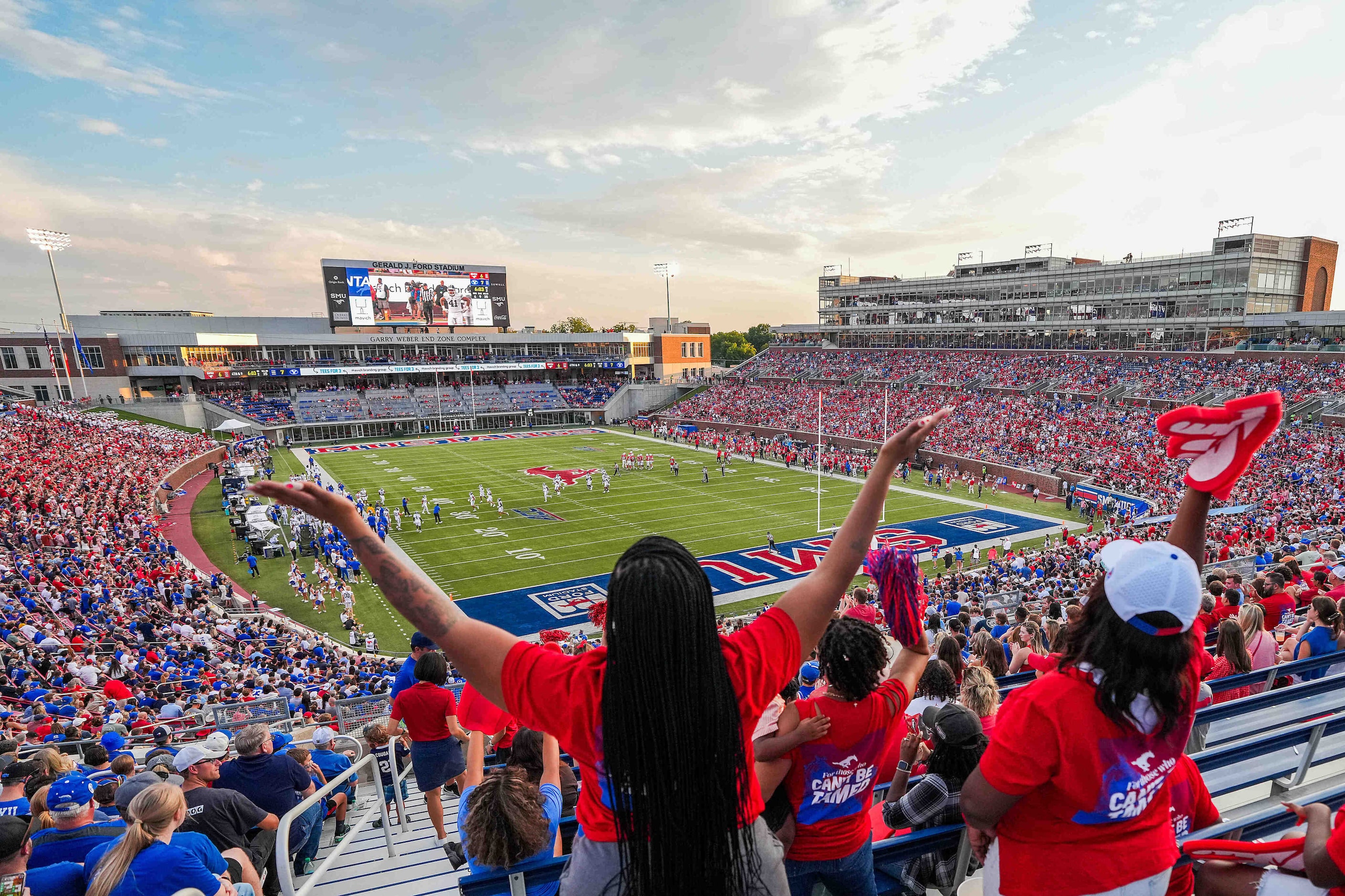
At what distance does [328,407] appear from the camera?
59.6 m

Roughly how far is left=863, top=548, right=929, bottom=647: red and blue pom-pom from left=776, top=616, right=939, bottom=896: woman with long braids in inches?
8.7

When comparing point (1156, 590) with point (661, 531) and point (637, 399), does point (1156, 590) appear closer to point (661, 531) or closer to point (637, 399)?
point (661, 531)

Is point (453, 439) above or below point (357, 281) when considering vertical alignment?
below

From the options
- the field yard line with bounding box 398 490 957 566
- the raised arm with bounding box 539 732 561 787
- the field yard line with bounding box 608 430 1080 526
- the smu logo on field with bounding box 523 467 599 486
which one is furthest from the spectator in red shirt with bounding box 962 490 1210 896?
the smu logo on field with bounding box 523 467 599 486

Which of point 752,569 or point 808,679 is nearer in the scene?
point 808,679

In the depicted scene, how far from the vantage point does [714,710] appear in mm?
1503

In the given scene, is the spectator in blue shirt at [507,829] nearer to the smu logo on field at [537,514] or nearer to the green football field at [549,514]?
the green football field at [549,514]

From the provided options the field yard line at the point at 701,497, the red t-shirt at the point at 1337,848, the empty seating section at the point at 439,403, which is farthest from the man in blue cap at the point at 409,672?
the empty seating section at the point at 439,403

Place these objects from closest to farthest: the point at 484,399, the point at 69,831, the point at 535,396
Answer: the point at 69,831 → the point at 484,399 → the point at 535,396

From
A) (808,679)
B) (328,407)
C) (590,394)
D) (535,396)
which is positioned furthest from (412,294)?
(808,679)

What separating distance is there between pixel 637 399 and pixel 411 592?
6806cm

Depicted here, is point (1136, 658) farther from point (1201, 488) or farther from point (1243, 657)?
point (1243, 657)

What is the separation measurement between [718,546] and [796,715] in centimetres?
2395

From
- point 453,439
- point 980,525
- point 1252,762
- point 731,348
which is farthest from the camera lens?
point 731,348
